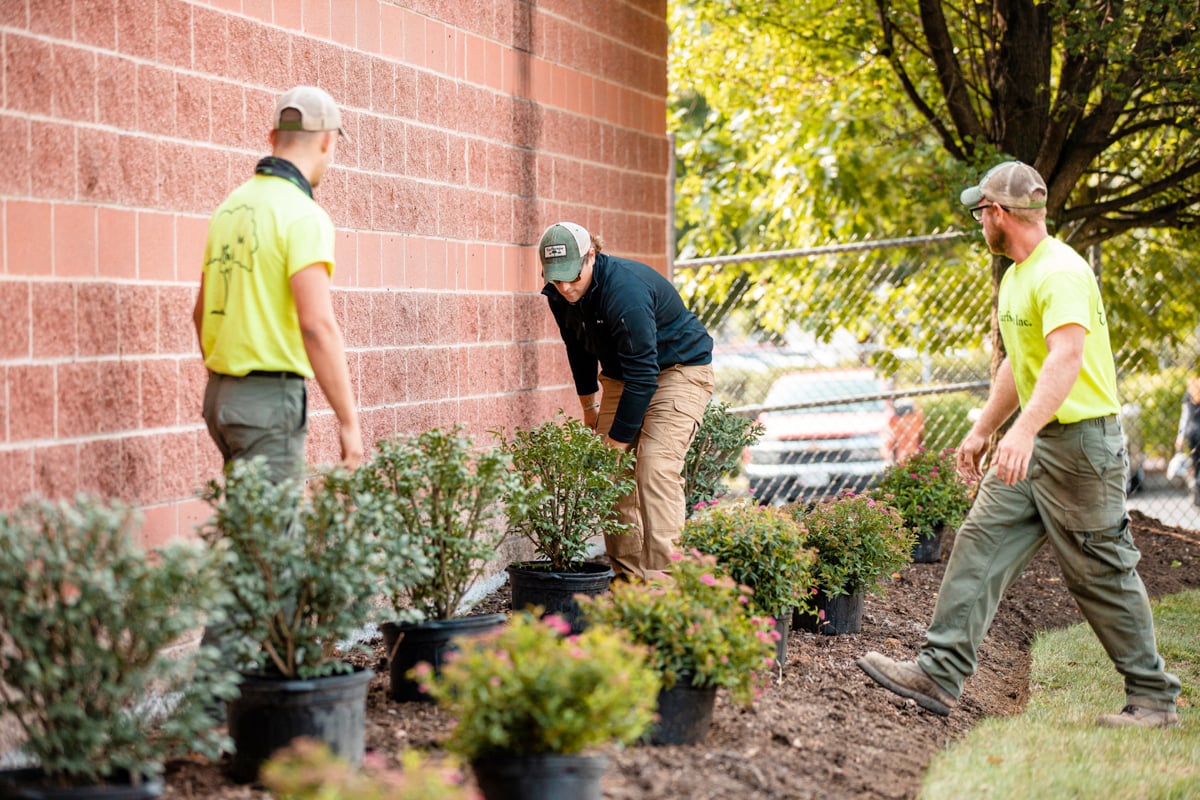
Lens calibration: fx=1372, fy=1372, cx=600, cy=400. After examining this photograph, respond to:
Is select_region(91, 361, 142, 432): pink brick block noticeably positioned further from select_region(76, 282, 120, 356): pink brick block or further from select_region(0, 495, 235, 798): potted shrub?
select_region(0, 495, 235, 798): potted shrub

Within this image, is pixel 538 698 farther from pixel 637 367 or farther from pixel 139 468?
pixel 637 367

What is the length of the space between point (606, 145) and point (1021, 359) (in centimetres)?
430

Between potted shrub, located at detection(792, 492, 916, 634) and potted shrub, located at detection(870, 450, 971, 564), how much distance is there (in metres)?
1.99

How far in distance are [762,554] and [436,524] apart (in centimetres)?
140

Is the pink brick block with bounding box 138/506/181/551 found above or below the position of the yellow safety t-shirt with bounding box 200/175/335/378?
below

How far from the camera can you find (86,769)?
11.6 ft

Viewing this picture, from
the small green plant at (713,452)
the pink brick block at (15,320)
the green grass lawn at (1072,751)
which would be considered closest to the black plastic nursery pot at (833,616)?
the green grass lawn at (1072,751)

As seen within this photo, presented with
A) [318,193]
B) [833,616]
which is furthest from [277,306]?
[833,616]

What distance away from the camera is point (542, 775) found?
3.63m

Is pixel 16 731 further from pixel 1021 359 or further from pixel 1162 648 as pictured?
pixel 1162 648

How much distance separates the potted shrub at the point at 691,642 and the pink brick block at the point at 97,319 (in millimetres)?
1875

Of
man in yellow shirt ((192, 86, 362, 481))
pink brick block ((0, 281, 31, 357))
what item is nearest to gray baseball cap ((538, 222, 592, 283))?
man in yellow shirt ((192, 86, 362, 481))

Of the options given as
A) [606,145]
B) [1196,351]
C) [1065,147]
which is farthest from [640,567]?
[1196,351]

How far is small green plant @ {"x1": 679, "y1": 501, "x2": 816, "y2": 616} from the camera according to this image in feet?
18.6
